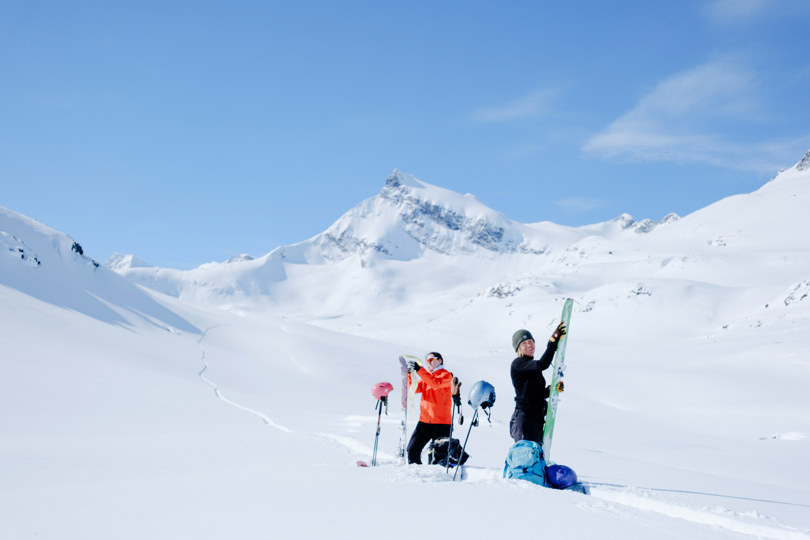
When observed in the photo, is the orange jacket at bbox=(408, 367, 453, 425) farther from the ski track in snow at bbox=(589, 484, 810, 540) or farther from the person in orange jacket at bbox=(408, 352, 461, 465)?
the ski track in snow at bbox=(589, 484, 810, 540)

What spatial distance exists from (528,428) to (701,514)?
216cm

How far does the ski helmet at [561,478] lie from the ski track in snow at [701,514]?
37 centimetres

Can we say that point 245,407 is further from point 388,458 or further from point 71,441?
point 388,458

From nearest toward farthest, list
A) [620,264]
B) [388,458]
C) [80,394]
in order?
[388,458] → [80,394] → [620,264]

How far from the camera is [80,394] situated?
574 inches

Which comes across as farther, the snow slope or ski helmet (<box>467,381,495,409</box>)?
ski helmet (<box>467,381,495,409</box>)

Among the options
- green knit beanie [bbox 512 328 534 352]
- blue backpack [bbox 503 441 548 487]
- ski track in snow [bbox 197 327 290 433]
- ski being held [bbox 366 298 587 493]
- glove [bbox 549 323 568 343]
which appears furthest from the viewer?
ski track in snow [bbox 197 327 290 433]

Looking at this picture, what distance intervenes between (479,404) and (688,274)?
109 metres

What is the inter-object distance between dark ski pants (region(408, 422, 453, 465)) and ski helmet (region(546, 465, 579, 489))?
199 cm

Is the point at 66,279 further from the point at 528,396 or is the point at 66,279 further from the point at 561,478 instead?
the point at 561,478

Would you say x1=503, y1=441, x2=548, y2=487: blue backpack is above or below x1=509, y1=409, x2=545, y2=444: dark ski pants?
below

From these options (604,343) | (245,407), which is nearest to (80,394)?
(245,407)

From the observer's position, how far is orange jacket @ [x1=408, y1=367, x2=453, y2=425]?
8453 millimetres

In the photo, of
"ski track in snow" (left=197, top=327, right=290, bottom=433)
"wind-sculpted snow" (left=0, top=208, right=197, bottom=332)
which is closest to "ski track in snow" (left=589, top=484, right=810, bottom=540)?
"ski track in snow" (left=197, top=327, right=290, bottom=433)
